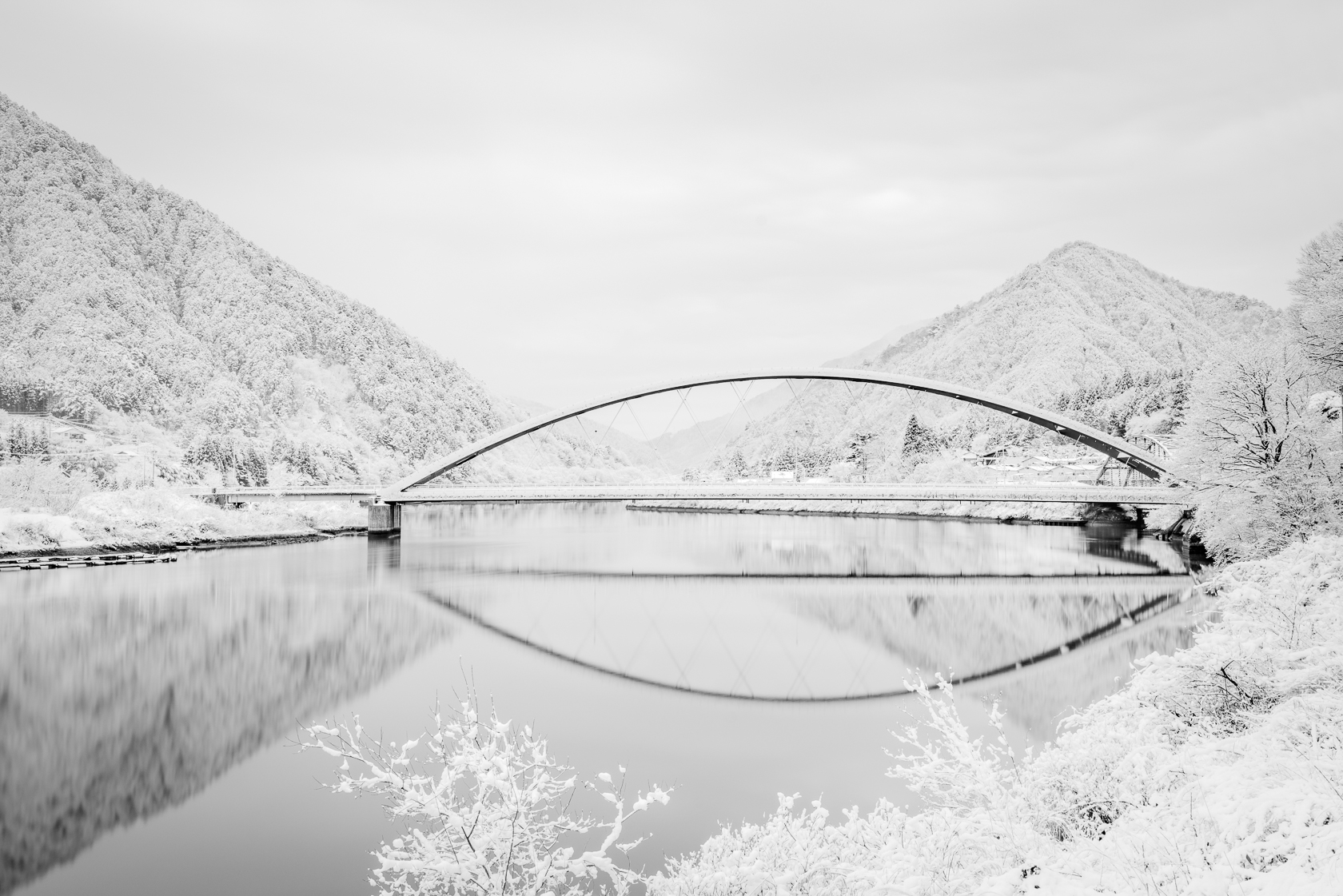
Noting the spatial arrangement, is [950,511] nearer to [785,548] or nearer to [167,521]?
[785,548]

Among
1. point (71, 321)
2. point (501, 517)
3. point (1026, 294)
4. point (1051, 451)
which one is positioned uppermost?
point (1026, 294)

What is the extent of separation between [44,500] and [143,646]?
1221 inches

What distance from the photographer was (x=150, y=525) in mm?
42906

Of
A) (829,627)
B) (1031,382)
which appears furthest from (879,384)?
(1031,382)

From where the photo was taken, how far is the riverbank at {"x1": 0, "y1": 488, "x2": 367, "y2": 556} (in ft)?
123

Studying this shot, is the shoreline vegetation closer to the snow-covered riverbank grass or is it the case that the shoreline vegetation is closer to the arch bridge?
the arch bridge

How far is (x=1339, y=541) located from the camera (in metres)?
15.8

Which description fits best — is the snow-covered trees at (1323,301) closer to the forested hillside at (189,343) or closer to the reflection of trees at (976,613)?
the reflection of trees at (976,613)

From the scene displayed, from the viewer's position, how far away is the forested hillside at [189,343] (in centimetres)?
9106

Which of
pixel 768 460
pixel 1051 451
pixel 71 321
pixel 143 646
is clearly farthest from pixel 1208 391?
pixel 71 321

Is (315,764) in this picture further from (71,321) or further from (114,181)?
(114,181)

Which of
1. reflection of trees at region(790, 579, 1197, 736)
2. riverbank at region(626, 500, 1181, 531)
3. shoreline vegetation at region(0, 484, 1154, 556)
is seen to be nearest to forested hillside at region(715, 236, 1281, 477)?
riverbank at region(626, 500, 1181, 531)

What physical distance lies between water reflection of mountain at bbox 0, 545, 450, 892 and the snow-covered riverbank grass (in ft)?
24.4

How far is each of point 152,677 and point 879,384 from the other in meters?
34.1
